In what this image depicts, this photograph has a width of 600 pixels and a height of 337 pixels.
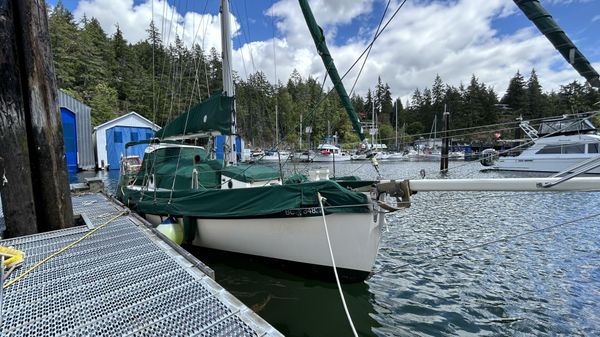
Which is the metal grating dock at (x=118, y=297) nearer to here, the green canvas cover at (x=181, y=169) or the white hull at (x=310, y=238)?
the white hull at (x=310, y=238)

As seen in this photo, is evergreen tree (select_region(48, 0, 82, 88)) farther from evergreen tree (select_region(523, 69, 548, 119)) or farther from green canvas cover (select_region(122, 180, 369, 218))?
evergreen tree (select_region(523, 69, 548, 119))

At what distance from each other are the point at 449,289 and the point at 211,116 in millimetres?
5635

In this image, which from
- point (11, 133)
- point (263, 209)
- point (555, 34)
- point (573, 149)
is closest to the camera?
point (555, 34)

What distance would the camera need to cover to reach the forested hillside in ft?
101

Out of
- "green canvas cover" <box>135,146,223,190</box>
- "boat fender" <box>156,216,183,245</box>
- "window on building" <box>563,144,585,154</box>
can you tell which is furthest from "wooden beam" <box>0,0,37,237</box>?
"window on building" <box>563,144,585,154</box>

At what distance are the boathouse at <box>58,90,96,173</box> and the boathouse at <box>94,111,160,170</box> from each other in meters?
1.06

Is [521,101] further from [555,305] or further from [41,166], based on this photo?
[41,166]

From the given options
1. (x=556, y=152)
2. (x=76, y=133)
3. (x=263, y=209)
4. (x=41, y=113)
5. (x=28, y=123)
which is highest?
(x=76, y=133)

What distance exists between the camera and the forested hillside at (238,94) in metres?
30.8

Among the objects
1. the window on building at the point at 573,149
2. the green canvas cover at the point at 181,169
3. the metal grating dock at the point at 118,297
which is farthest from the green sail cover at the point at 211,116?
the window on building at the point at 573,149

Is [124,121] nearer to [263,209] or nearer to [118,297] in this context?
[263,209]

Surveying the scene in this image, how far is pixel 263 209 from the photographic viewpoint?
4508 mm

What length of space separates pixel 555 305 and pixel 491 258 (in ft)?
5.47

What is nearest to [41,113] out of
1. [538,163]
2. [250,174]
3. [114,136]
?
[250,174]
